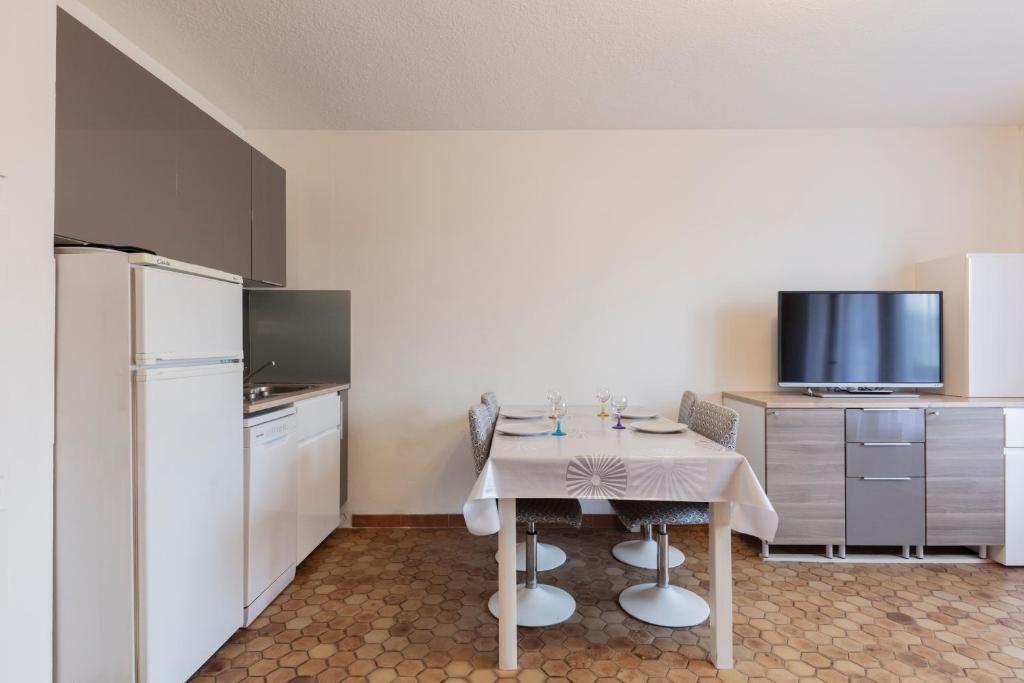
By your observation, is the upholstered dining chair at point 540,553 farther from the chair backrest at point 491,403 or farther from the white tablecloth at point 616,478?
the white tablecloth at point 616,478

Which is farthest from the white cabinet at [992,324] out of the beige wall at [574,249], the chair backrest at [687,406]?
the chair backrest at [687,406]

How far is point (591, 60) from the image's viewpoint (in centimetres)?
234

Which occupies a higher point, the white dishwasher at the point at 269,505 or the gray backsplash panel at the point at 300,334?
the gray backsplash panel at the point at 300,334

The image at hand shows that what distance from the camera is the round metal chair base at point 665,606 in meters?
2.00

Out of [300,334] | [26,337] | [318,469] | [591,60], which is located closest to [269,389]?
[300,334]

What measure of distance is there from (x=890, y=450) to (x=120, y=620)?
351 cm

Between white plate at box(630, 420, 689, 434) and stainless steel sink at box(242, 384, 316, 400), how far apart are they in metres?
1.98

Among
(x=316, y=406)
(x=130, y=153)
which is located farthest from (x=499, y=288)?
(x=130, y=153)

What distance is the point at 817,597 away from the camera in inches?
88.0

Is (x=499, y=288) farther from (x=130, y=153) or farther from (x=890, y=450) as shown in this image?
(x=890, y=450)

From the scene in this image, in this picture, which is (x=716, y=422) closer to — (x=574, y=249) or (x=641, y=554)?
(x=641, y=554)

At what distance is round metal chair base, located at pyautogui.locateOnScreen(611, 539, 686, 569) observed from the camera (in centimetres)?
253

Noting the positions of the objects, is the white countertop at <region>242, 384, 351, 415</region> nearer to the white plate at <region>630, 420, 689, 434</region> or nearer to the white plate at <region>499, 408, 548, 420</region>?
the white plate at <region>499, 408, 548, 420</region>

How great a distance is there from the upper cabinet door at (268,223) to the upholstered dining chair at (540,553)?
1.46 meters
